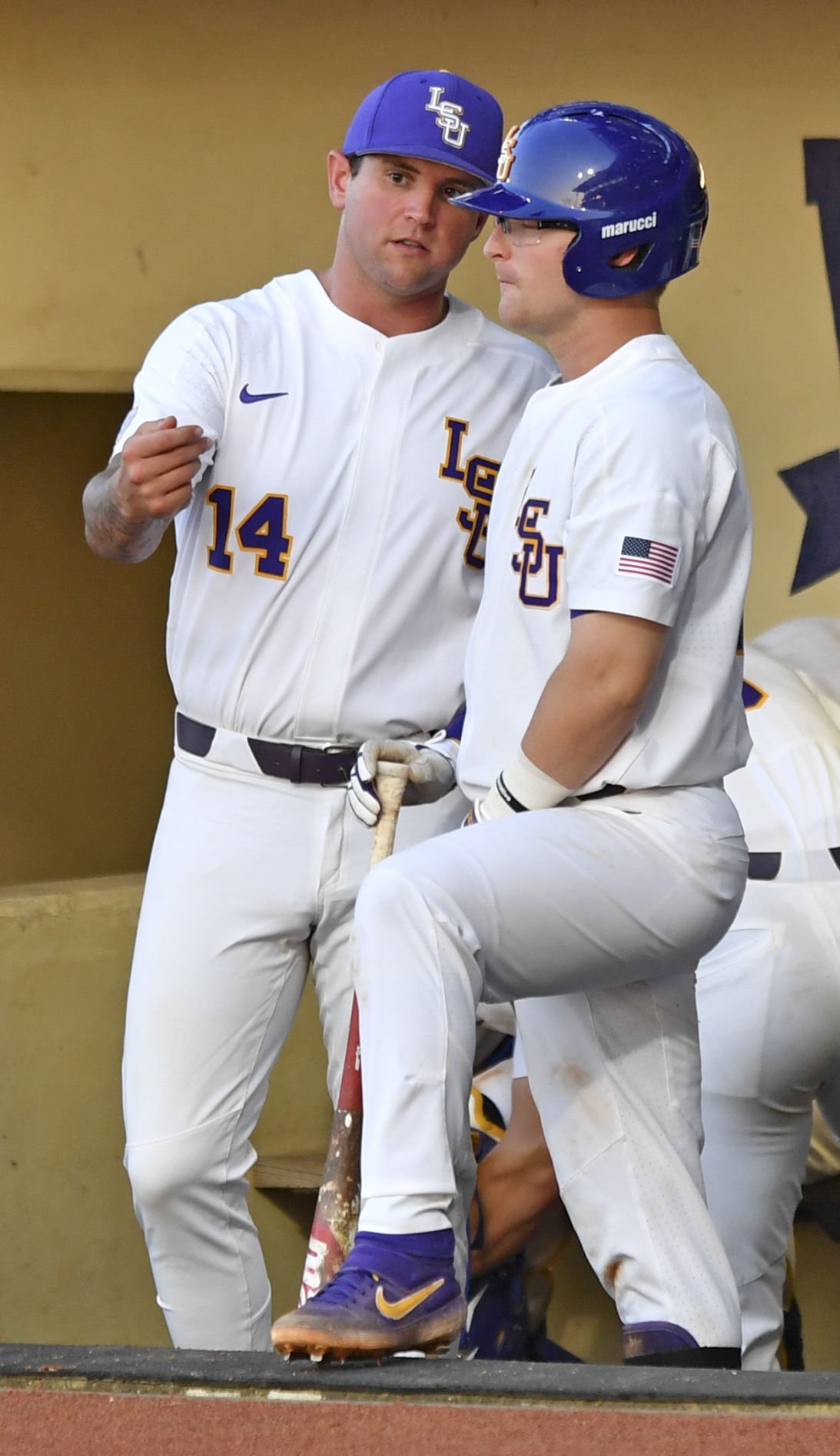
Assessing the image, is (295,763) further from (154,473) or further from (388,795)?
(154,473)

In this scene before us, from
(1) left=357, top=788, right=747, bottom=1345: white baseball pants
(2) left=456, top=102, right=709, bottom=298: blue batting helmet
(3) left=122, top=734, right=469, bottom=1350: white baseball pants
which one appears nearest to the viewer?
(1) left=357, top=788, right=747, bottom=1345: white baseball pants

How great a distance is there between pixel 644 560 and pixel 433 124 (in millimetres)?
1081

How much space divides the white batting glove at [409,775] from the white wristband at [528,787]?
0.27 meters

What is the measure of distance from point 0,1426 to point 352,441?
1.73m

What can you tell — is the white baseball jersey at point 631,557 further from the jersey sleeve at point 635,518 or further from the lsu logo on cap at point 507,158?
the lsu logo on cap at point 507,158

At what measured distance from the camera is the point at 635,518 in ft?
7.53

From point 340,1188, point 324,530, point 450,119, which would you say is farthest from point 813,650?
point 340,1188

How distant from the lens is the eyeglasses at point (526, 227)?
245 centimetres

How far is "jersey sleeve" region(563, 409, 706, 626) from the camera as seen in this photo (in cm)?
227

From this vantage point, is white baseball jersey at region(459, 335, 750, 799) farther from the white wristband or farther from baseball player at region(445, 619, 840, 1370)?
baseball player at region(445, 619, 840, 1370)

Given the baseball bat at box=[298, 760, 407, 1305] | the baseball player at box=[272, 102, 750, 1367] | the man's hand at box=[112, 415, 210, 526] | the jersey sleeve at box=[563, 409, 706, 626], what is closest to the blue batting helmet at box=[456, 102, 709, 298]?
the baseball player at box=[272, 102, 750, 1367]

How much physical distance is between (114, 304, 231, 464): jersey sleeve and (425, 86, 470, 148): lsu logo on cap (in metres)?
0.49

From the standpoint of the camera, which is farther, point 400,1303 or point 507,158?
point 507,158

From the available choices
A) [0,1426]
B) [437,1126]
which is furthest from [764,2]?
[0,1426]
